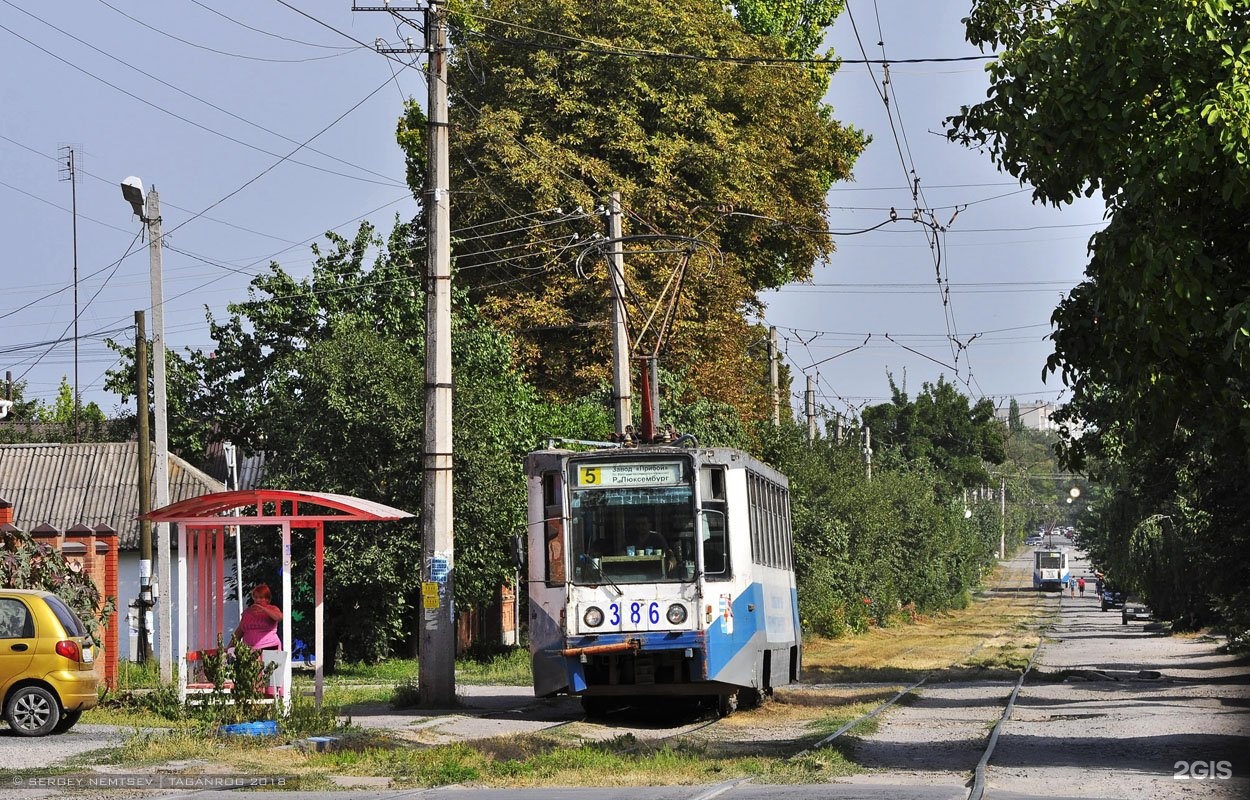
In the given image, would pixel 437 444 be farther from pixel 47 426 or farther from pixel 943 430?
pixel 943 430

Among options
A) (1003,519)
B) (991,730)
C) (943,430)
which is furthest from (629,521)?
(1003,519)

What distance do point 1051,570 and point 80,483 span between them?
271 ft

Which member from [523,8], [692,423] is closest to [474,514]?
[692,423]

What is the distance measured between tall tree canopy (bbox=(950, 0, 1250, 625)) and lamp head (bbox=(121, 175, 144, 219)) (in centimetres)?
1316

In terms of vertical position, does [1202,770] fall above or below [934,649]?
below

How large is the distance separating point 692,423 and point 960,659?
814cm

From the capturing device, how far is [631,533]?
1912 centimetres

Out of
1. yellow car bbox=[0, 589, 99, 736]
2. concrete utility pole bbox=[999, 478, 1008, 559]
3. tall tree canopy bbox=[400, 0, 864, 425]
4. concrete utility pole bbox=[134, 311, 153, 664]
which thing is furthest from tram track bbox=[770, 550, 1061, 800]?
concrete utility pole bbox=[999, 478, 1008, 559]

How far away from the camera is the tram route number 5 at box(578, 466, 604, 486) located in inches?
754

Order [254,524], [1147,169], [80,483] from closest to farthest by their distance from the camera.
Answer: [1147,169] < [254,524] < [80,483]

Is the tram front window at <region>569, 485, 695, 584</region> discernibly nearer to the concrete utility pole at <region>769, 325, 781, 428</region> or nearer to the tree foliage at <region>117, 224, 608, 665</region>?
the tree foliage at <region>117, 224, 608, 665</region>

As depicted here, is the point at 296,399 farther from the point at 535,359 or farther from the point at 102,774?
the point at 102,774

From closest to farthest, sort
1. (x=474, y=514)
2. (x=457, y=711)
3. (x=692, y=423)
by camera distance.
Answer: (x=457, y=711), (x=474, y=514), (x=692, y=423)

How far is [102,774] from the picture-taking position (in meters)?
13.8
